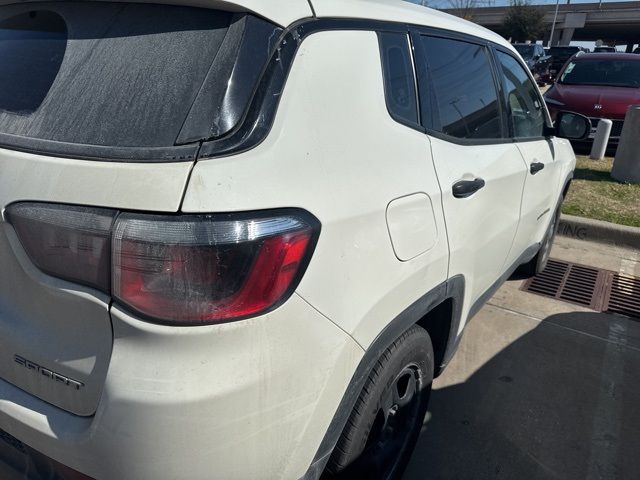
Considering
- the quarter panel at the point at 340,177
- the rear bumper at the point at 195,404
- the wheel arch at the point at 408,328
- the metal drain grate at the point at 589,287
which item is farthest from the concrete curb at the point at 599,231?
the rear bumper at the point at 195,404

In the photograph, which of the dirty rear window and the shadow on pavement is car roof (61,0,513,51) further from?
the shadow on pavement

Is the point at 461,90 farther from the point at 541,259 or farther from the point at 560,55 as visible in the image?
the point at 560,55

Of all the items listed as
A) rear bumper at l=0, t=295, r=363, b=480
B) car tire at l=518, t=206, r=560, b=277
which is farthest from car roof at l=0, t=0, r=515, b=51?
Answer: car tire at l=518, t=206, r=560, b=277

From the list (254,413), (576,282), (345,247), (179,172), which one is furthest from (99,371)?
(576,282)

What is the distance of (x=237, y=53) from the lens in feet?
4.49

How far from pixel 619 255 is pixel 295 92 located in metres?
4.88

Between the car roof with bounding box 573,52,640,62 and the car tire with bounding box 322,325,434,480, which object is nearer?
the car tire with bounding box 322,325,434,480

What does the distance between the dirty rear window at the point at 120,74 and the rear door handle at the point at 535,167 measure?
2245 millimetres

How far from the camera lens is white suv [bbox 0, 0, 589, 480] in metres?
1.25

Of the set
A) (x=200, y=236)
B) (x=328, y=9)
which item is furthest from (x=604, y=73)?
(x=200, y=236)

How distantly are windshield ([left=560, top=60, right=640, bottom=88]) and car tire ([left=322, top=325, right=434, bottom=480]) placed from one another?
8783 millimetres

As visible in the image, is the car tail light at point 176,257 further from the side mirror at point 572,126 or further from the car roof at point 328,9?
the side mirror at point 572,126

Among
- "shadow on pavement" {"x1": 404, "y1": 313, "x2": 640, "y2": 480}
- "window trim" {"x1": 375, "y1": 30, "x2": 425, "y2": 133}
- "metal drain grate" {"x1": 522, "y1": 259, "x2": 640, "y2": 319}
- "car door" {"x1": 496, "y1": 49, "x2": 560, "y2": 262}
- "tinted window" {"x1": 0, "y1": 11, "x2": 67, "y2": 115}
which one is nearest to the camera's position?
"tinted window" {"x1": 0, "y1": 11, "x2": 67, "y2": 115}

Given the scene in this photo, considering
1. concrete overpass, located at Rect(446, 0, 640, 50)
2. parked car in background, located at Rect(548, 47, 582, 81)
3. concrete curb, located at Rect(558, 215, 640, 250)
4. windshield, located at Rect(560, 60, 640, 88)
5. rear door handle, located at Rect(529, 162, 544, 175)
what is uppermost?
concrete overpass, located at Rect(446, 0, 640, 50)
